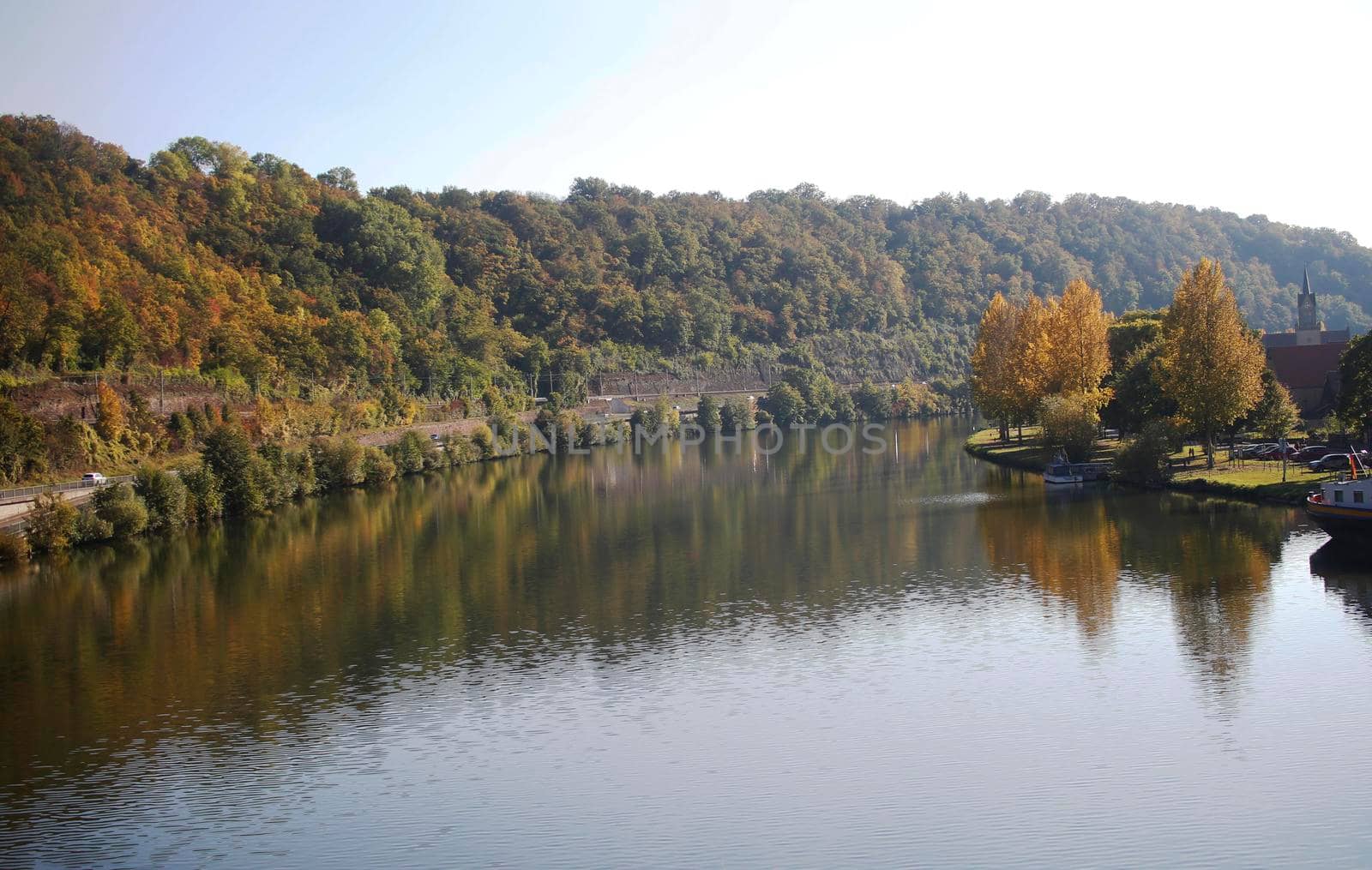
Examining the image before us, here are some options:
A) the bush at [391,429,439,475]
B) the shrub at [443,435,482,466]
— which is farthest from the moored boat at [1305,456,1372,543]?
the shrub at [443,435,482,466]

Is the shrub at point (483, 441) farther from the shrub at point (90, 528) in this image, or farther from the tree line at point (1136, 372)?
the shrub at point (90, 528)

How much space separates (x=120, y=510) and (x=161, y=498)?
2.06 meters

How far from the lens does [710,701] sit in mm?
17594

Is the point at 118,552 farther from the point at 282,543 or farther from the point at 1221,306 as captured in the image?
the point at 1221,306

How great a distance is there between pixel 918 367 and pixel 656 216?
107 ft

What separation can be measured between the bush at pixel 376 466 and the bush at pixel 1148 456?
2945 cm

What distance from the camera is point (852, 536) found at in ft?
105

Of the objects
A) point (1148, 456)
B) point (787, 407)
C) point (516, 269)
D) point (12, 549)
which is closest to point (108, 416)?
point (12, 549)

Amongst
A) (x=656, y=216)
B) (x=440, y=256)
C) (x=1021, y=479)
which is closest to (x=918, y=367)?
(x=656, y=216)

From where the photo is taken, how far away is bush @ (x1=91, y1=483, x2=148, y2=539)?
3397 cm

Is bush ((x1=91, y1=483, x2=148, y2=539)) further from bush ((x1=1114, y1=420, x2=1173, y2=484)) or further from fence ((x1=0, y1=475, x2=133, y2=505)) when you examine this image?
bush ((x1=1114, y1=420, x2=1173, y2=484))

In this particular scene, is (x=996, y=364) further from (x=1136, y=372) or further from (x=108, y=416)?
(x=108, y=416)

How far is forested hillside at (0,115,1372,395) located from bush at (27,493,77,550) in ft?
61.1

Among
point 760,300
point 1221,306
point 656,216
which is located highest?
point 656,216
